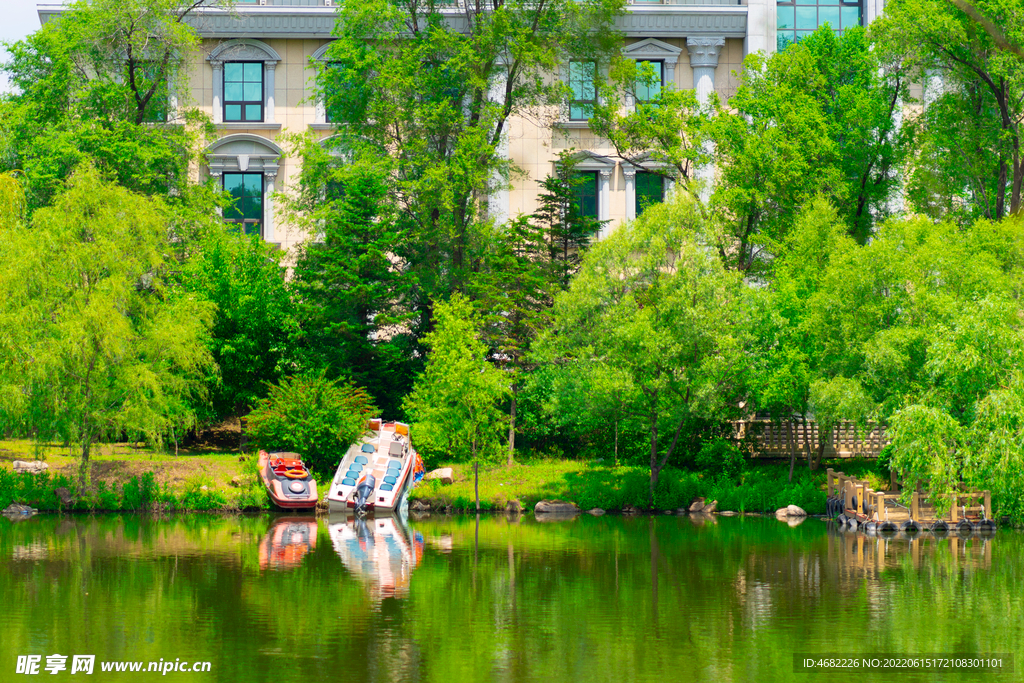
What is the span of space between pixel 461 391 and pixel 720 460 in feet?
31.4

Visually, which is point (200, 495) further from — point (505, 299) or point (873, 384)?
point (873, 384)

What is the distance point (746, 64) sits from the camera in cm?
4234

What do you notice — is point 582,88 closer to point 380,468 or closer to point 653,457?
point 653,457

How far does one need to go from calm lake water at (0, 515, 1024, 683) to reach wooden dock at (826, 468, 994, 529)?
1.12m

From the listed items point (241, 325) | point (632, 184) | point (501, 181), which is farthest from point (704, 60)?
point (241, 325)

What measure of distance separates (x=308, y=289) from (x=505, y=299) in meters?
7.40

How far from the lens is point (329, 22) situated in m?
48.7

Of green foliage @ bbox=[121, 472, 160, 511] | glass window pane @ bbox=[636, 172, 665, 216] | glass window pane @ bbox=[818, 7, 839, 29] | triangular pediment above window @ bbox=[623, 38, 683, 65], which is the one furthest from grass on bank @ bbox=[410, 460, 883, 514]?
glass window pane @ bbox=[818, 7, 839, 29]

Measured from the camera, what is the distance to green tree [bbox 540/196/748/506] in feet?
114

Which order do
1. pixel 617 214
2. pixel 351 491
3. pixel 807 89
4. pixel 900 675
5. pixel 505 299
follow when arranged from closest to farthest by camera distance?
1. pixel 900 675
2. pixel 351 491
3. pixel 505 299
4. pixel 807 89
5. pixel 617 214

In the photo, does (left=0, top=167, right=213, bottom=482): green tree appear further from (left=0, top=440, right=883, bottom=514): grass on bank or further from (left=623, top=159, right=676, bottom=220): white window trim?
(left=623, top=159, right=676, bottom=220): white window trim

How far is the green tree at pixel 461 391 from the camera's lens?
34750mm

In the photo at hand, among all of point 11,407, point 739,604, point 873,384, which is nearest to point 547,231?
point 873,384

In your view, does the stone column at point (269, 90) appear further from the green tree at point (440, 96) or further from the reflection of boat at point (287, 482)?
the reflection of boat at point (287, 482)
